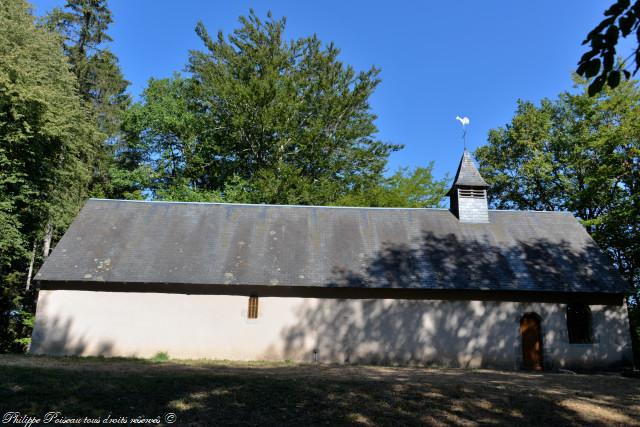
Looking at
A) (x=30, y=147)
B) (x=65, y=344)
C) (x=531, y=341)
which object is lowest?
(x=65, y=344)

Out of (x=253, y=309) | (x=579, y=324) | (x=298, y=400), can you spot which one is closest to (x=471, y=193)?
(x=579, y=324)

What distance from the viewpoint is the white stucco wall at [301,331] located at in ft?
53.3

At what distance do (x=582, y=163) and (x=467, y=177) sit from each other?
12411 millimetres

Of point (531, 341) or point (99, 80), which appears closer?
point (531, 341)

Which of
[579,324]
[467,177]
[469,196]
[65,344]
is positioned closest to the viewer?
[65,344]

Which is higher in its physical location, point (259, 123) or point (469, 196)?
point (259, 123)

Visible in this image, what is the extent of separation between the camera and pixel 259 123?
93.4ft

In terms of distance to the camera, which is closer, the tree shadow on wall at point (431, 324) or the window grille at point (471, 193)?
the tree shadow on wall at point (431, 324)

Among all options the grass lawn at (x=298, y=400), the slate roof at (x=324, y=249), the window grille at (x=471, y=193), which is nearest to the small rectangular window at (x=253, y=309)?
the slate roof at (x=324, y=249)

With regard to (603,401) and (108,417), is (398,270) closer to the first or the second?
(603,401)

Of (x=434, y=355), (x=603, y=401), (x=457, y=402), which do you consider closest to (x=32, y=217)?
(x=434, y=355)

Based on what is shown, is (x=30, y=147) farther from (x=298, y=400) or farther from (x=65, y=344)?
(x=298, y=400)

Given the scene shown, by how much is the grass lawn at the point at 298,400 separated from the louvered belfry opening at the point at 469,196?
10.3 meters

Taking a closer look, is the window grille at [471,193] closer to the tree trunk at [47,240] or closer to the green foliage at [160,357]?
the green foliage at [160,357]
